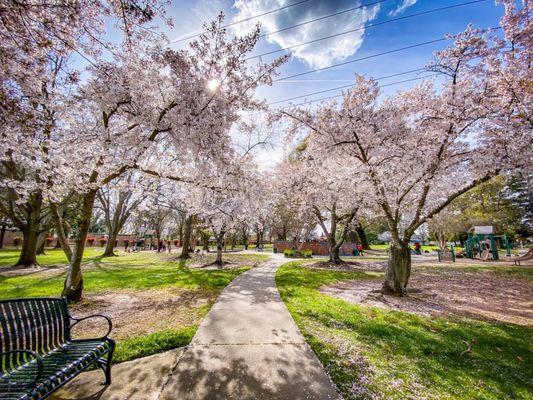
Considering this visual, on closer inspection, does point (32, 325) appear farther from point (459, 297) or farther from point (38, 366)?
point (459, 297)

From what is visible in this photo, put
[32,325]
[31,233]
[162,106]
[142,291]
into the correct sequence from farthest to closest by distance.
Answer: [31,233], [142,291], [162,106], [32,325]

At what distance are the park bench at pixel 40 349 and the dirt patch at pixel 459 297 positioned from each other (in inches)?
278

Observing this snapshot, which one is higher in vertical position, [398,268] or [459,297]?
[398,268]

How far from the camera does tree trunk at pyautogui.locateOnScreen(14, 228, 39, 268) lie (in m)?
14.2

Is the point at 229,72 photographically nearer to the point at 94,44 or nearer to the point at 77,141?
the point at 94,44

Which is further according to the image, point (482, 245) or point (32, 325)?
point (482, 245)

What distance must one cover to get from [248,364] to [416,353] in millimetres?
2929

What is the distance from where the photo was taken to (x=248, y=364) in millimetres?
3756

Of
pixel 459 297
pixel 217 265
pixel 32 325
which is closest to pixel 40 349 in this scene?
pixel 32 325

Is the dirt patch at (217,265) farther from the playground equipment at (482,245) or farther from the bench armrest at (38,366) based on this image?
the playground equipment at (482,245)

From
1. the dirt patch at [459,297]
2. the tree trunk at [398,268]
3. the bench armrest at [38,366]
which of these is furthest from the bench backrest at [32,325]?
the tree trunk at [398,268]

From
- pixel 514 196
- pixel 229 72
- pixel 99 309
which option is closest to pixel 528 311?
pixel 229 72

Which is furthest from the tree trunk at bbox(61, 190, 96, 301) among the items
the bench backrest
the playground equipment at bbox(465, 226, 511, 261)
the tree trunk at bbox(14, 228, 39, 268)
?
the playground equipment at bbox(465, 226, 511, 261)

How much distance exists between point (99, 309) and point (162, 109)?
5.54 m
